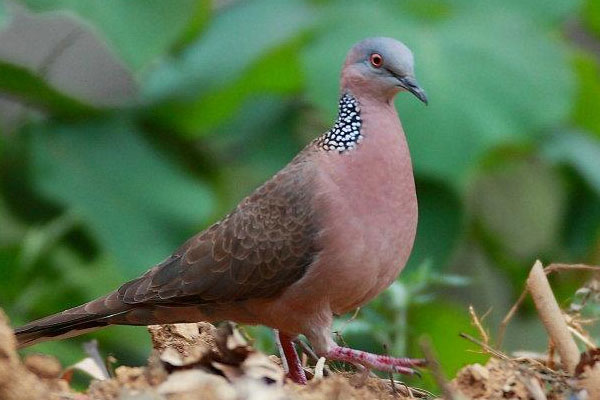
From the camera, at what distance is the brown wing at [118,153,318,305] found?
3.15 m

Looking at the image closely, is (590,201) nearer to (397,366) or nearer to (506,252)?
(506,252)

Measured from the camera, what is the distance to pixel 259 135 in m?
5.94

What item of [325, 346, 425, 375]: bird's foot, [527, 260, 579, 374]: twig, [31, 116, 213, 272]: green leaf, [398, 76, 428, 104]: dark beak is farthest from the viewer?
[31, 116, 213, 272]: green leaf

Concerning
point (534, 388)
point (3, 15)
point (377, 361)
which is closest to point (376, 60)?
point (377, 361)

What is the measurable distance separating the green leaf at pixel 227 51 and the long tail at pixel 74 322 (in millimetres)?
2599

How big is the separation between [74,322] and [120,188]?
2.47 m

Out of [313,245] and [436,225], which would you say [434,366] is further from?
[436,225]

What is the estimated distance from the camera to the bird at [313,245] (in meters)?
3.06

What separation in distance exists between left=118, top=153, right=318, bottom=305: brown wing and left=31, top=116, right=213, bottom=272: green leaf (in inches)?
80.6

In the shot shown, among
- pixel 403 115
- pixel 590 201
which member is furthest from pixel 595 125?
pixel 403 115

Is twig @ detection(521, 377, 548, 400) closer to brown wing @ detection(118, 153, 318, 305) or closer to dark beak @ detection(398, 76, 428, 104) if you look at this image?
brown wing @ detection(118, 153, 318, 305)

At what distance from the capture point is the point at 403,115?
5.21 metres

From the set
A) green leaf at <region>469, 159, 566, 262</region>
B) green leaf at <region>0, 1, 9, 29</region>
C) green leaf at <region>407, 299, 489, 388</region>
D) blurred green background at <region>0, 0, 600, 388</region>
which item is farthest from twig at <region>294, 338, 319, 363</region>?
green leaf at <region>469, 159, 566, 262</region>

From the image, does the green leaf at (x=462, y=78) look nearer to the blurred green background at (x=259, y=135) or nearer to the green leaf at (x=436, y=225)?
the blurred green background at (x=259, y=135)
